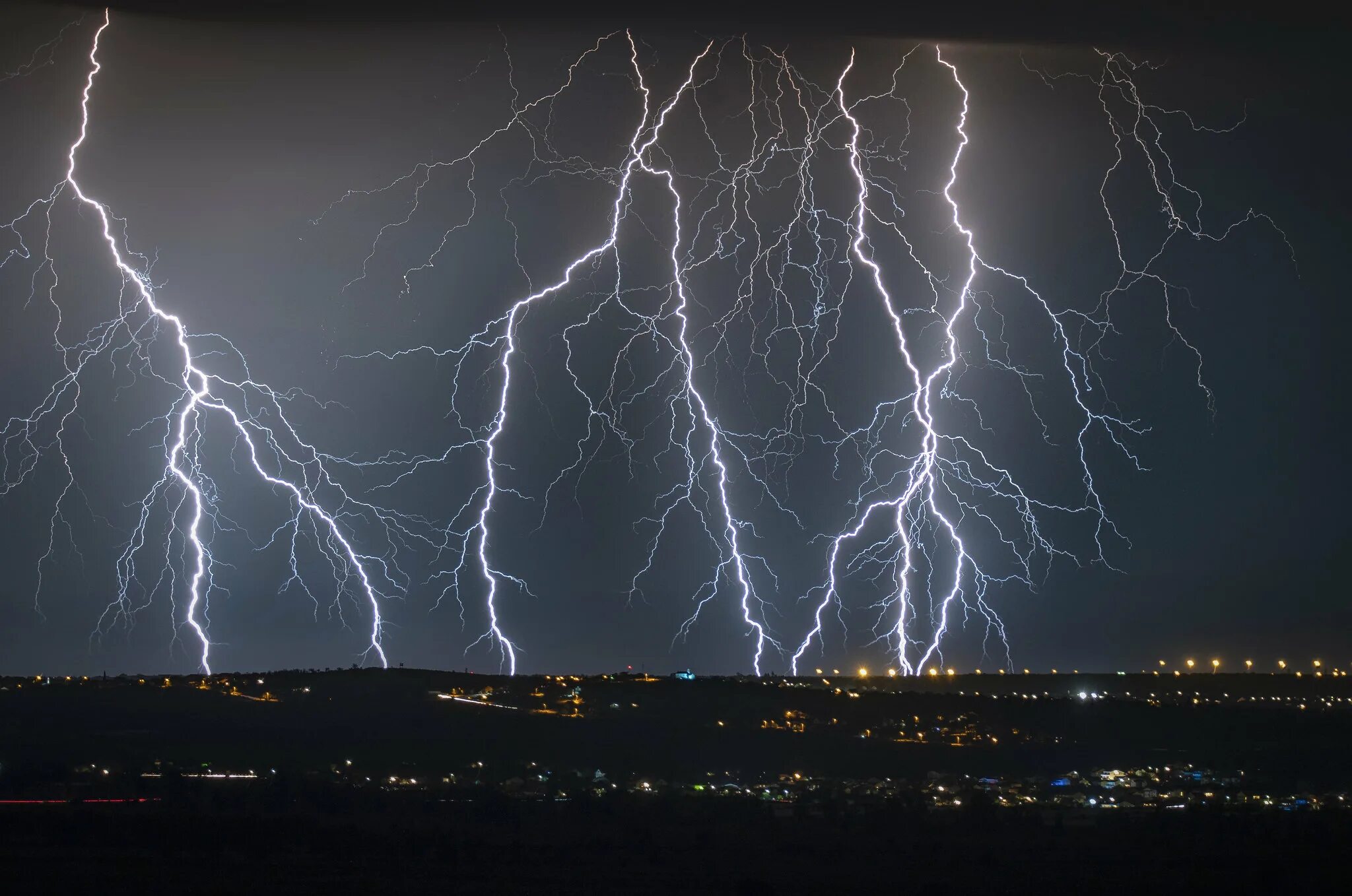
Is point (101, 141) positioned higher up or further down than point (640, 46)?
further down

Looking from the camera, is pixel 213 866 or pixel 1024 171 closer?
pixel 213 866

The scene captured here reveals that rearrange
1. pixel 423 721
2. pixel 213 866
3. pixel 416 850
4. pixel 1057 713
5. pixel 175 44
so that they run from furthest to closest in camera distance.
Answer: pixel 1057 713, pixel 423 721, pixel 175 44, pixel 416 850, pixel 213 866

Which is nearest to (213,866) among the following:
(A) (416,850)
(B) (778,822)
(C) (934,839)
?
(A) (416,850)

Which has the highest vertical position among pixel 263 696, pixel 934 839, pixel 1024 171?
pixel 1024 171

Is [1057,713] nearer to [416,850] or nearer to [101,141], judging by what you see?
[416,850]

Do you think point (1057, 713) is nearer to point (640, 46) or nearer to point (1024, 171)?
point (1024, 171)

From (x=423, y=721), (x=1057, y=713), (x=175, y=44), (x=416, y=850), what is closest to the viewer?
(x=416, y=850)

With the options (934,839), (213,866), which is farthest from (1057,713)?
(213,866)
